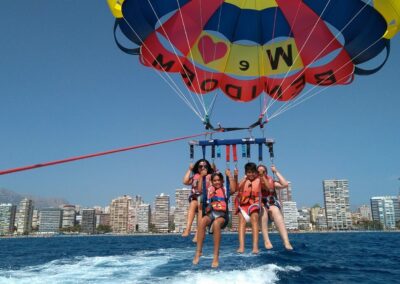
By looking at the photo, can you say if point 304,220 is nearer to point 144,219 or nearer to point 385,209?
point 385,209

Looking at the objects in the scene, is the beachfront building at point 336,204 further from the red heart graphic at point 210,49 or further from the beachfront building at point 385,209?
the red heart graphic at point 210,49

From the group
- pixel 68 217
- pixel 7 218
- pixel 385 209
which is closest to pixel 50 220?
pixel 68 217

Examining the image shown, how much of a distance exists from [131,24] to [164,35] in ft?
4.30

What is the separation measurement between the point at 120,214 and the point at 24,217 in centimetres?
4300

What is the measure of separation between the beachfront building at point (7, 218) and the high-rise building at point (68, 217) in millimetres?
22234

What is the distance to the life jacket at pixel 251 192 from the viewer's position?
332 inches

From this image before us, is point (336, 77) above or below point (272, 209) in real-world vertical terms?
above

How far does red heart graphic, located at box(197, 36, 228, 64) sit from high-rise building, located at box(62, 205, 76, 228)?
176m

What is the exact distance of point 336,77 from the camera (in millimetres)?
12055

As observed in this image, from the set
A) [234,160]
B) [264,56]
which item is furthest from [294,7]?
[234,160]

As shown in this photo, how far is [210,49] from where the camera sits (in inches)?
508

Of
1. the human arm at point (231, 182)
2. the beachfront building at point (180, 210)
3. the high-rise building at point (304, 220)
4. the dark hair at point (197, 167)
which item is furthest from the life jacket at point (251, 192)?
the high-rise building at point (304, 220)

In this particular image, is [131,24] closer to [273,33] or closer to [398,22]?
[273,33]

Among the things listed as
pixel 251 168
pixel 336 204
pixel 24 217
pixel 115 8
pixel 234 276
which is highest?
pixel 336 204
